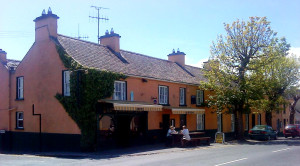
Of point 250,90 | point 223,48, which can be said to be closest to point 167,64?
point 223,48

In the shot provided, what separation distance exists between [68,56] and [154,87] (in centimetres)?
711

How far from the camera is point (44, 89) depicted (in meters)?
22.9

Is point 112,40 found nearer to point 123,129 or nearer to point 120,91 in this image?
point 120,91

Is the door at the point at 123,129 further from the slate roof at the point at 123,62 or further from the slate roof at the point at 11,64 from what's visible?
the slate roof at the point at 11,64

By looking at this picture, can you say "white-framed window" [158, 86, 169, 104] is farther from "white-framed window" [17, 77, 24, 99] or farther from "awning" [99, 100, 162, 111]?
"white-framed window" [17, 77, 24, 99]

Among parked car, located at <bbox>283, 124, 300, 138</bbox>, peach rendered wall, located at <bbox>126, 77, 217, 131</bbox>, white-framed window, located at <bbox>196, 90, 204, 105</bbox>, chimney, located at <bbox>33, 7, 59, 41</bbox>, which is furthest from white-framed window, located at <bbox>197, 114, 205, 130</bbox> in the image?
chimney, located at <bbox>33, 7, 59, 41</bbox>

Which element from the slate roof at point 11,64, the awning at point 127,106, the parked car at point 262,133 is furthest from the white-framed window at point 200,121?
the slate roof at point 11,64

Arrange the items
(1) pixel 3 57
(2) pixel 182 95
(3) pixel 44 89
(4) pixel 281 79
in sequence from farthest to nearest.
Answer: (4) pixel 281 79 < (2) pixel 182 95 < (1) pixel 3 57 < (3) pixel 44 89

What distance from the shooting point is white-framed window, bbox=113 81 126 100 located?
22244 mm

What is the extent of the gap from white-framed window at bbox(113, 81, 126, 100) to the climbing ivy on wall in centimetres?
134

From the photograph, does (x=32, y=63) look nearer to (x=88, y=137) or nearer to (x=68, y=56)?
(x=68, y=56)

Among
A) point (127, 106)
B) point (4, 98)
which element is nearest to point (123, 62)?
point (127, 106)

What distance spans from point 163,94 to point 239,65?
6.87 metres

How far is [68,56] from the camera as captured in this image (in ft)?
69.4
